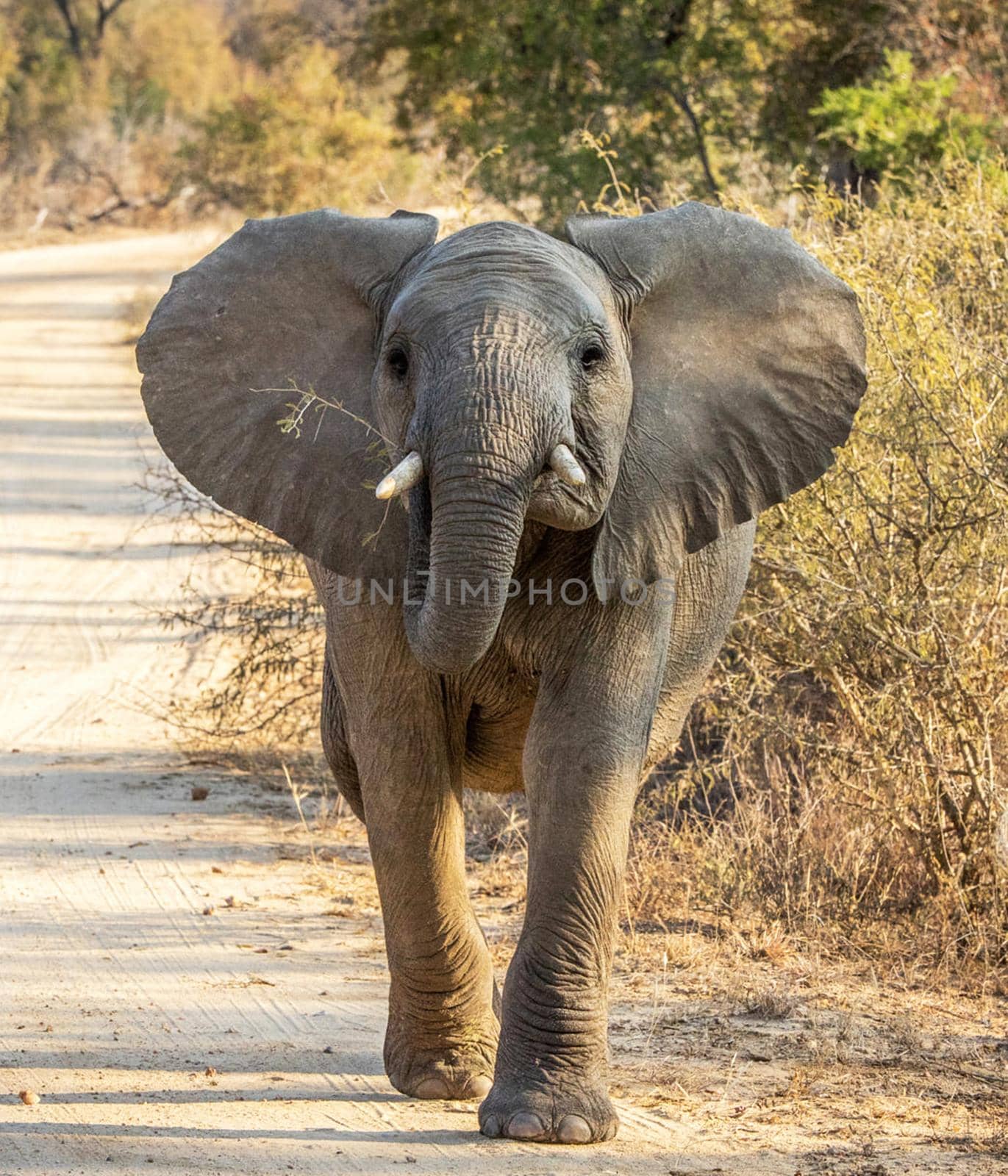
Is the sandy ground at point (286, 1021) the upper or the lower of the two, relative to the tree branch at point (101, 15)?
lower

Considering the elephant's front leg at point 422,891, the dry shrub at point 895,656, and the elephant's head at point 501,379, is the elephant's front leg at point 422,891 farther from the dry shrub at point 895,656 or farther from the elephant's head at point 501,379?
the dry shrub at point 895,656

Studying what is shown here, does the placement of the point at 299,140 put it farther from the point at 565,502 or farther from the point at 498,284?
the point at 565,502

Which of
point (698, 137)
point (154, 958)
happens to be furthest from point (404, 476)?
point (698, 137)

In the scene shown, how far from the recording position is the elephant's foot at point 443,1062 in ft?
15.6

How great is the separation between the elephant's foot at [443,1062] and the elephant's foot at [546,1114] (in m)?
0.36

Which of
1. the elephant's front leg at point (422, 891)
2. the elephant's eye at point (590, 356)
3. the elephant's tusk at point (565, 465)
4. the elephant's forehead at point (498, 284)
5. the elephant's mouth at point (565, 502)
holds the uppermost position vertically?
the elephant's forehead at point (498, 284)

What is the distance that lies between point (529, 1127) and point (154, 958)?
2.06 metres

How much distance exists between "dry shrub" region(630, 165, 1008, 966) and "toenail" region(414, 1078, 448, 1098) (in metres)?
1.93

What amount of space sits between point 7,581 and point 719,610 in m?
7.85

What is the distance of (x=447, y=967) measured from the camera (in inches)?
184

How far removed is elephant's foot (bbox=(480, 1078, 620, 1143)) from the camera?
4305mm

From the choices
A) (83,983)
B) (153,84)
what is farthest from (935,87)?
(153,84)

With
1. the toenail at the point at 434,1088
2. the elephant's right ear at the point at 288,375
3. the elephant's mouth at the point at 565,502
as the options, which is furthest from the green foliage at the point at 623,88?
the elephant's mouth at the point at 565,502

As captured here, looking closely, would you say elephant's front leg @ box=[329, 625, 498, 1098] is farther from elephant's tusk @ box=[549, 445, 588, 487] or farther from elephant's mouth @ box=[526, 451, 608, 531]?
elephant's tusk @ box=[549, 445, 588, 487]
